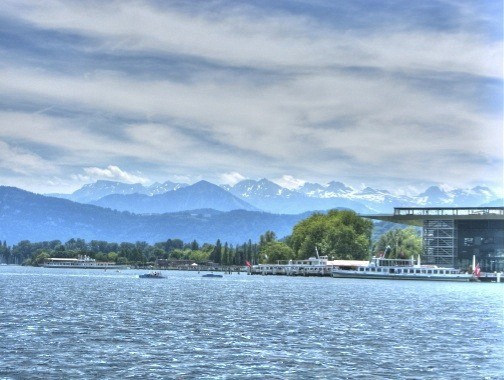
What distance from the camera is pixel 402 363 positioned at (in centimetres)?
4725

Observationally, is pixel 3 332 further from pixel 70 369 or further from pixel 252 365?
pixel 252 365

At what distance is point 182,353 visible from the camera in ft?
163

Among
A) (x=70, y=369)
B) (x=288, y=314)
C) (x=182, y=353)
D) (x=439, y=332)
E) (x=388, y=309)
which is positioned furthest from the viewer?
(x=388, y=309)

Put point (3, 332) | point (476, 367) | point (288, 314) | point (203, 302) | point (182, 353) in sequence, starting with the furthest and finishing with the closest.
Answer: point (203, 302), point (288, 314), point (3, 332), point (182, 353), point (476, 367)

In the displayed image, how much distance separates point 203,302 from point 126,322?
32835 millimetres

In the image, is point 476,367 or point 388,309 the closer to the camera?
point 476,367

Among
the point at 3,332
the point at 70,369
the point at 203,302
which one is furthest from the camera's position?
the point at 203,302

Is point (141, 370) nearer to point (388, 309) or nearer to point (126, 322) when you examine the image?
point (126, 322)

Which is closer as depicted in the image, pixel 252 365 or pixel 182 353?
pixel 252 365

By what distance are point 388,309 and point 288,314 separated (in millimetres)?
14817

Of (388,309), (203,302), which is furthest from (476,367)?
(203,302)

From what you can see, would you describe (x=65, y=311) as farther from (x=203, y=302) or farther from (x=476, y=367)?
(x=476, y=367)

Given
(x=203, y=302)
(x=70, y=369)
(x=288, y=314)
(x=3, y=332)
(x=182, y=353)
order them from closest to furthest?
(x=70, y=369) → (x=182, y=353) → (x=3, y=332) → (x=288, y=314) → (x=203, y=302)

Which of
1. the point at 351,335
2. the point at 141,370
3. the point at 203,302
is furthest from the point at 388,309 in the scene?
the point at 141,370
